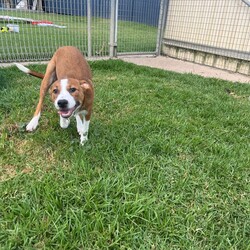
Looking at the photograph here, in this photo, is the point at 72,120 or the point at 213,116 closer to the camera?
the point at 72,120

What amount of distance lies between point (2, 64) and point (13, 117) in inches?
111

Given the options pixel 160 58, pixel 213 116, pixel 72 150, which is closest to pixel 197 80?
pixel 213 116

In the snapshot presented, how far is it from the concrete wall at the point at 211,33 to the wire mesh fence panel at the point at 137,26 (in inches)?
16.7

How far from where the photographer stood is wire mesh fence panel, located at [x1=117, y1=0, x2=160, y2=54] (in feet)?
21.0

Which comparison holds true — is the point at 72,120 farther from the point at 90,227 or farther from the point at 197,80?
the point at 197,80

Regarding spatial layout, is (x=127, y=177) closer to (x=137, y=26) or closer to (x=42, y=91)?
(x=42, y=91)

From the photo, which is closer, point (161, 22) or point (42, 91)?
point (42, 91)

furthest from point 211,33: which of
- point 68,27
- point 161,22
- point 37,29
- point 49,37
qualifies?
point 37,29

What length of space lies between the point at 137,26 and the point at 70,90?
17.4ft

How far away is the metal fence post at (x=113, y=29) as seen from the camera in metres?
5.91

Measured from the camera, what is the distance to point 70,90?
208 cm

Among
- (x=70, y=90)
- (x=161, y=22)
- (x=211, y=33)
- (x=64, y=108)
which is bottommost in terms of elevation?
(x=64, y=108)

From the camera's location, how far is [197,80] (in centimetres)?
487

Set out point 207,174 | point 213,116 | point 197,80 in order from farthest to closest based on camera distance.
A: point 197,80 < point 213,116 < point 207,174
